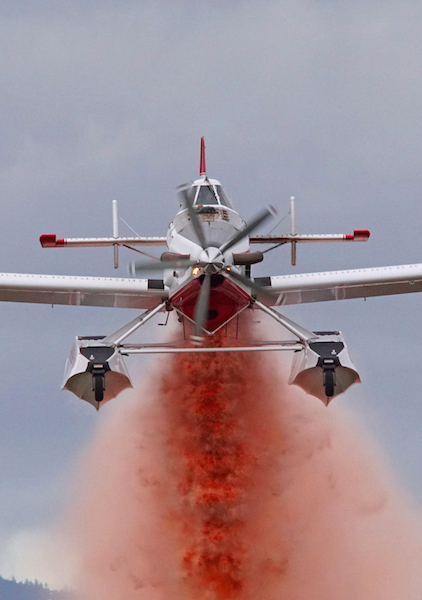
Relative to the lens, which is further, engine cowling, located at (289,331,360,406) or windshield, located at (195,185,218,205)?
windshield, located at (195,185,218,205)

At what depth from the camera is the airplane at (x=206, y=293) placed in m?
24.7

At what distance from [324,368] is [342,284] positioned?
285cm

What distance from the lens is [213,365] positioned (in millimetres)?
29922

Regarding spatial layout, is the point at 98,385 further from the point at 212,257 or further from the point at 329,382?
the point at 329,382

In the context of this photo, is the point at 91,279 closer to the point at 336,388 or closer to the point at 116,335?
the point at 116,335

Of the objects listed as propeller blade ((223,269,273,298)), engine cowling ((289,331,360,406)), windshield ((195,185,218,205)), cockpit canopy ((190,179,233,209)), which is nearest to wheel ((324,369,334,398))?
engine cowling ((289,331,360,406))

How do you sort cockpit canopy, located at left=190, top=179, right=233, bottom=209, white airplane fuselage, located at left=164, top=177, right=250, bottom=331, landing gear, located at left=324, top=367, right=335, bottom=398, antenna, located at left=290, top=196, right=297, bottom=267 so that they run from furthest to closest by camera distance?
1. antenna, located at left=290, top=196, right=297, bottom=267
2. cockpit canopy, located at left=190, top=179, right=233, bottom=209
3. landing gear, located at left=324, top=367, right=335, bottom=398
4. white airplane fuselage, located at left=164, top=177, right=250, bottom=331

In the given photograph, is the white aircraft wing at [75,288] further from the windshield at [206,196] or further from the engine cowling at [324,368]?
the engine cowling at [324,368]

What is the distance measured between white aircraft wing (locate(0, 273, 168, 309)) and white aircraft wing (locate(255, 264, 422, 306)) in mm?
2735

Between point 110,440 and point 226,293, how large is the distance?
941 cm

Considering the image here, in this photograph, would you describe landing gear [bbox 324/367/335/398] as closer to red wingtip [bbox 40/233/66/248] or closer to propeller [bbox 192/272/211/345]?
propeller [bbox 192/272/211/345]

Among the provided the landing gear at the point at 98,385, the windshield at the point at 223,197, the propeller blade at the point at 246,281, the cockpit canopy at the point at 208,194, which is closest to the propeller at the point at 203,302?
the propeller blade at the point at 246,281

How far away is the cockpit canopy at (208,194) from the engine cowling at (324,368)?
4113 mm

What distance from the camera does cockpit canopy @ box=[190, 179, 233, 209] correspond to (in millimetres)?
27125
